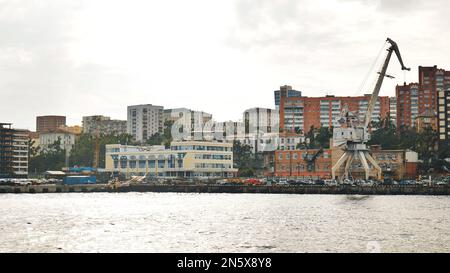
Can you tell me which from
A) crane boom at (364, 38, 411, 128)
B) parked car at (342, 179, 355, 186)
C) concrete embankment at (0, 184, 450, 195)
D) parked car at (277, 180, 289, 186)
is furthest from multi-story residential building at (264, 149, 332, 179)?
concrete embankment at (0, 184, 450, 195)

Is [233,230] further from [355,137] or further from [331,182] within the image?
[355,137]

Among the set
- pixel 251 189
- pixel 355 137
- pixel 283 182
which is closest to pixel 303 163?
pixel 283 182

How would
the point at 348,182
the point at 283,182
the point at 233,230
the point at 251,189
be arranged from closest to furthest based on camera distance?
1. the point at 233,230
2. the point at 348,182
3. the point at 251,189
4. the point at 283,182

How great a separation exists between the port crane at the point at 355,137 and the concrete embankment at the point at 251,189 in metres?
11.2

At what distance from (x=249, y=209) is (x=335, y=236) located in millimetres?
40944

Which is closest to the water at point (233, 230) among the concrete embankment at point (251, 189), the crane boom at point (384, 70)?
the concrete embankment at point (251, 189)

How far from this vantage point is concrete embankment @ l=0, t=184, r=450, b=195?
146 meters

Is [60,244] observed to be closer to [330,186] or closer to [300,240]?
[300,240]

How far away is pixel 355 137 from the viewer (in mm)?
161750

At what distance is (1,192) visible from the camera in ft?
611

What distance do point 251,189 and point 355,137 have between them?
26.0m

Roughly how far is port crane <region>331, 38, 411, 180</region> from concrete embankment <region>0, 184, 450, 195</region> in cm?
1125

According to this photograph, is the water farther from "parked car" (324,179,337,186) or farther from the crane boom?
the crane boom
